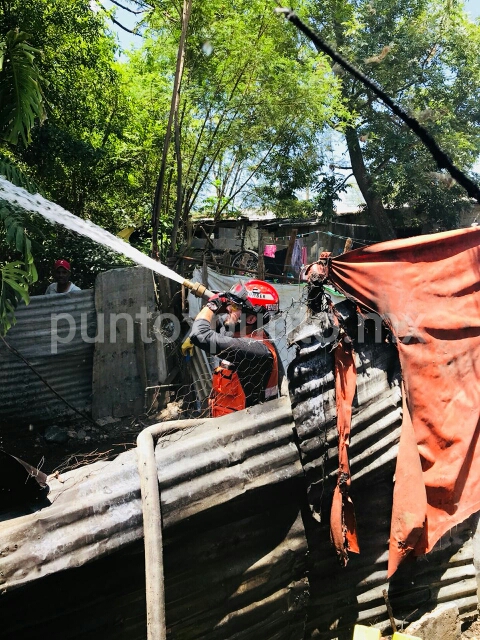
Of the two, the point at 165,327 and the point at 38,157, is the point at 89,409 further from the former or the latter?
the point at 38,157

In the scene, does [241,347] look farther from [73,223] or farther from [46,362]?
[73,223]

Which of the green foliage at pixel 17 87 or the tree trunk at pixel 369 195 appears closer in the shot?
the green foliage at pixel 17 87

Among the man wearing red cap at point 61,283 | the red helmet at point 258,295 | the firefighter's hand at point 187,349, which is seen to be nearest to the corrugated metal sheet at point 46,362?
the man wearing red cap at point 61,283

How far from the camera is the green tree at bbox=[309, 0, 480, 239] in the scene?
17734 millimetres

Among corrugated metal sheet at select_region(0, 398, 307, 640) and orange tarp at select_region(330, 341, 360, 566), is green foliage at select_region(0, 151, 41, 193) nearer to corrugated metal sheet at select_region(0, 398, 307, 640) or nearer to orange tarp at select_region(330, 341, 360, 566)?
corrugated metal sheet at select_region(0, 398, 307, 640)

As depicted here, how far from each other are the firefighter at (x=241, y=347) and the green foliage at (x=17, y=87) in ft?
11.2

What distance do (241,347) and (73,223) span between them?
25.8 feet

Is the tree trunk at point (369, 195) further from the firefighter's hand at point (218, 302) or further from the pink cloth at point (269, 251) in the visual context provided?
the firefighter's hand at point (218, 302)

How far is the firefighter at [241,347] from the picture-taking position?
3.97 metres

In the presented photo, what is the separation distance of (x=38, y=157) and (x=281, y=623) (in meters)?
8.90

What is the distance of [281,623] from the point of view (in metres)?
2.79

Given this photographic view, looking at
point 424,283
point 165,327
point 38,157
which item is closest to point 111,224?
point 38,157

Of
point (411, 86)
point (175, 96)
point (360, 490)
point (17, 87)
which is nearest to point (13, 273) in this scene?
point (17, 87)

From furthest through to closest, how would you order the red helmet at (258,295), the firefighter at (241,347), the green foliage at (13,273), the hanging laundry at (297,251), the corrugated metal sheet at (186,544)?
the hanging laundry at (297,251) < the green foliage at (13,273) < the red helmet at (258,295) < the firefighter at (241,347) < the corrugated metal sheet at (186,544)
